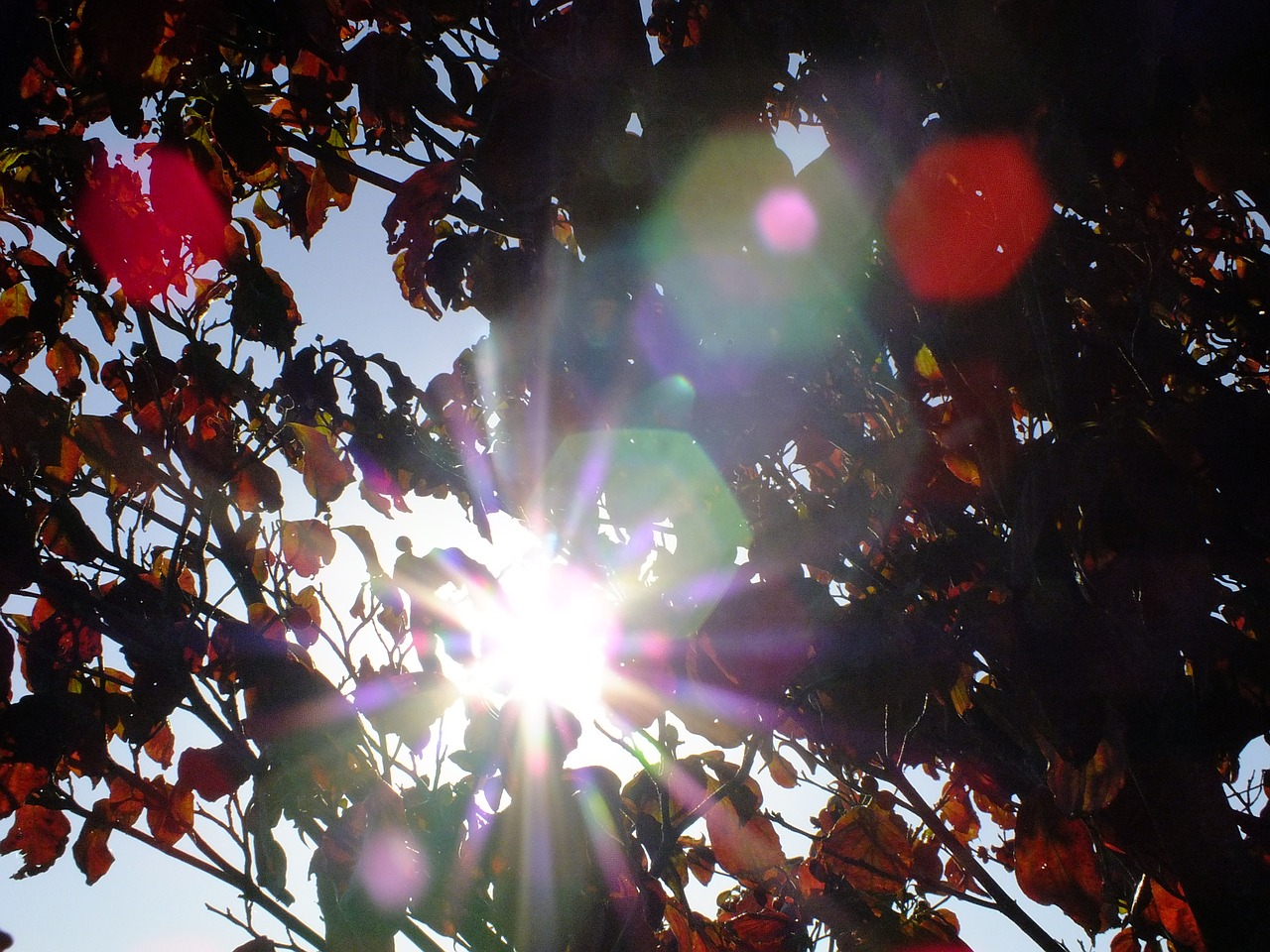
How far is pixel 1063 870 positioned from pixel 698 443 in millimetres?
780

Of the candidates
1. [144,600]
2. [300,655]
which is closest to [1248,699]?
[300,655]

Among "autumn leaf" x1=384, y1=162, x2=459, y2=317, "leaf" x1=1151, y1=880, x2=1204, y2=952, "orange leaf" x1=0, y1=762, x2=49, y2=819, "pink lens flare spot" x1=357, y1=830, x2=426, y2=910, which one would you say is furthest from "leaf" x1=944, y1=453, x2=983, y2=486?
"orange leaf" x1=0, y1=762, x2=49, y2=819

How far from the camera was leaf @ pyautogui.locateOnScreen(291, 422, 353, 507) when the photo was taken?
1.58 meters

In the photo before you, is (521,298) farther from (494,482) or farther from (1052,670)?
(1052,670)

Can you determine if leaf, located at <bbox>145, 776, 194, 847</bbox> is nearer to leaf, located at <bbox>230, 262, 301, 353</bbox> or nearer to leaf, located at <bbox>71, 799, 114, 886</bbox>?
leaf, located at <bbox>71, 799, 114, 886</bbox>

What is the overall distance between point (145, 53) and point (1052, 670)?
128 cm

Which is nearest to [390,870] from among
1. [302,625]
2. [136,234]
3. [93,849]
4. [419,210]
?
[302,625]

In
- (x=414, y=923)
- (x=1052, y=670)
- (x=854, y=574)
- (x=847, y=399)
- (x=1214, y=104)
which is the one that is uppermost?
(x=847, y=399)

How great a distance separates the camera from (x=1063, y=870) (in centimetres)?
105

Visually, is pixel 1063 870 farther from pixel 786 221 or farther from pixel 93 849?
pixel 93 849

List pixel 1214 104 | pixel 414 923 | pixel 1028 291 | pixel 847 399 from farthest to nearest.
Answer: pixel 847 399
pixel 414 923
pixel 1028 291
pixel 1214 104

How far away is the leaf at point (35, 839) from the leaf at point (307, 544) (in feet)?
2.07

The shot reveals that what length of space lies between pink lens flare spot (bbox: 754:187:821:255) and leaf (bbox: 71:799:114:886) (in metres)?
1.58

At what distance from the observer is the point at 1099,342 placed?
1.25 meters
